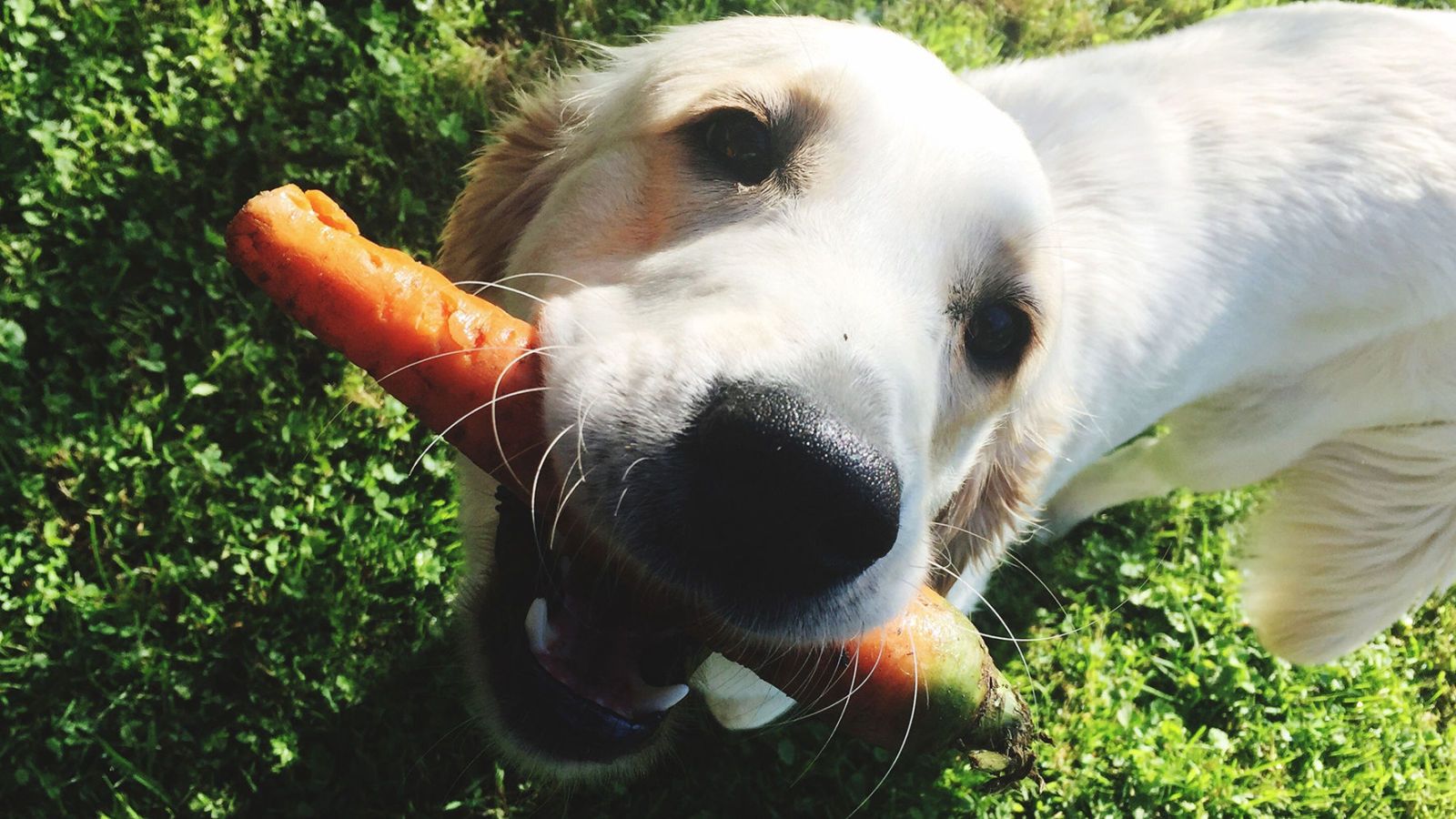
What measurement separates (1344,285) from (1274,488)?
1.40m

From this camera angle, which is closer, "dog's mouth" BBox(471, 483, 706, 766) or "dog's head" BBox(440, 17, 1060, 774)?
"dog's head" BBox(440, 17, 1060, 774)

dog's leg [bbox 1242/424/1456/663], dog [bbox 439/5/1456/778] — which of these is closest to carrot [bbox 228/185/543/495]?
dog [bbox 439/5/1456/778]

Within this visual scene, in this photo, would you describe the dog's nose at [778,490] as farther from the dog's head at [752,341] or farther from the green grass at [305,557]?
the green grass at [305,557]

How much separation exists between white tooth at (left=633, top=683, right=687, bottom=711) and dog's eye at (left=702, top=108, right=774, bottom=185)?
46.7 inches

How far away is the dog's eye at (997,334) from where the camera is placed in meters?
2.38

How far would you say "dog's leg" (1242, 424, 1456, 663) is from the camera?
12.6 ft

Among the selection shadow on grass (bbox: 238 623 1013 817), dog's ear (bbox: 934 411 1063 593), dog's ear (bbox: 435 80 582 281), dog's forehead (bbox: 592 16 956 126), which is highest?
dog's forehead (bbox: 592 16 956 126)

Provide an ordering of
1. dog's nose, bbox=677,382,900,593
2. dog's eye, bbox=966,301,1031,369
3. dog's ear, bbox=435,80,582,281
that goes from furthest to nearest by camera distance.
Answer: dog's ear, bbox=435,80,582,281 < dog's eye, bbox=966,301,1031,369 < dog's nose, bbox=677,382,900,593

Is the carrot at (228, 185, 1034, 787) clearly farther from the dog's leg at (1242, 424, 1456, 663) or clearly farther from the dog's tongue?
the dog's leg at (1242, 424, 1456, 663)

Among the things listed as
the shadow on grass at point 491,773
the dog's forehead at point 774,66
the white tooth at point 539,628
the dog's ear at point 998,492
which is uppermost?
the dog's forehead at point 774,66

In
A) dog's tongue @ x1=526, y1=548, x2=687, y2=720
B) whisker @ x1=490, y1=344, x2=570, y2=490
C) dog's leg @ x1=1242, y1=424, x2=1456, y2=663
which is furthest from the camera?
dog's leg @ x1=1242, y1=424, x2=1456, y2=663

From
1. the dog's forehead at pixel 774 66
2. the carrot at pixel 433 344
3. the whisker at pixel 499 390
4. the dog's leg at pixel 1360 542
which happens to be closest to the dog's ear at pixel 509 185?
the dog's forehead at pixel 774 66

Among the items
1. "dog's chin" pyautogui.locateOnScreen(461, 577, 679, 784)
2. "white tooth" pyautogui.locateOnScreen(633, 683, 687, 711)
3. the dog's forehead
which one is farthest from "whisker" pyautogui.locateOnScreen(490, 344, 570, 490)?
the dog's forehead

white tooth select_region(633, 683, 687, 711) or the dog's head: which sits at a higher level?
the dog's head
